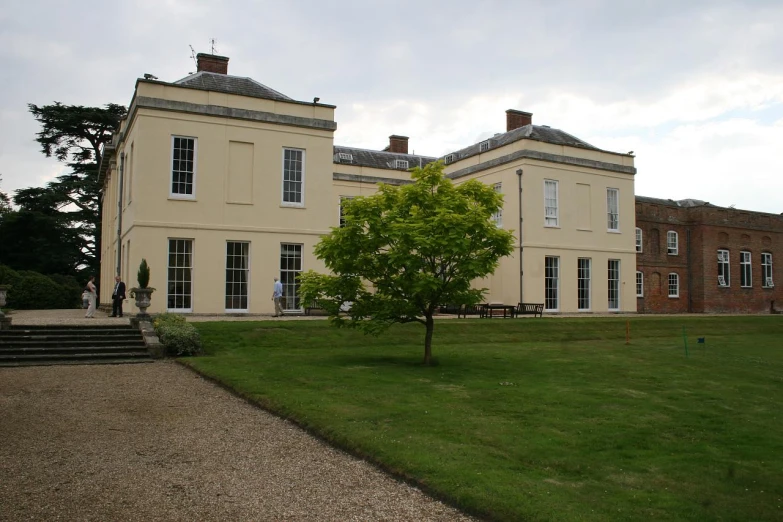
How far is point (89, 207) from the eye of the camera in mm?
42938

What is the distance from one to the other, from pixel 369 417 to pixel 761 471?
14.5 feet

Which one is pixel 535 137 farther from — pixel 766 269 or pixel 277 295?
pixel 766 269

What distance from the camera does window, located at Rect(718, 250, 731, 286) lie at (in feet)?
126

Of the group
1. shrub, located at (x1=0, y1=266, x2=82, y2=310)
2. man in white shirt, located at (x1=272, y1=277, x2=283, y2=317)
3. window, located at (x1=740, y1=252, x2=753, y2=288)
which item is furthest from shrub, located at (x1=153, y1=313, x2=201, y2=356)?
window, located at (x1=740, y1=252, x2=753, y2=288)

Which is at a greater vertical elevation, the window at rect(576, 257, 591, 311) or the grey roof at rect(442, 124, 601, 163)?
the grey roof at rect(442, 124, 601, 163)

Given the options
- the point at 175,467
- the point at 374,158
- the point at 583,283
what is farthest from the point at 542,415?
the point at 374,158

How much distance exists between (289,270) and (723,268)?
28918mm

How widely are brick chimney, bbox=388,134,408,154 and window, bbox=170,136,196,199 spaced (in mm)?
20303

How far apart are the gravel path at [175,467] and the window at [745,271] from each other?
127 feet

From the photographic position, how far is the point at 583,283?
31.7 m

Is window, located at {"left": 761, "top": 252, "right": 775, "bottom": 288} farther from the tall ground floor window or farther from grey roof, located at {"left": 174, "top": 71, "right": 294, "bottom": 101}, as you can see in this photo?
grey roof, located at {"left": 174, "top": 71, "right": 294, "bottom": 101}

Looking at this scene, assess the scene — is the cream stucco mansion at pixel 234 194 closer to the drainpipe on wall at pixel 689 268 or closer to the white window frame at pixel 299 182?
the white window frame at pixel 299 182

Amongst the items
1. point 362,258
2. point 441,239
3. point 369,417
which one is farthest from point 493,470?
point 362,258

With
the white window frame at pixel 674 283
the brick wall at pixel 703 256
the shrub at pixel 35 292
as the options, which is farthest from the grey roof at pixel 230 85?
the white window frame at pixel 674 283
